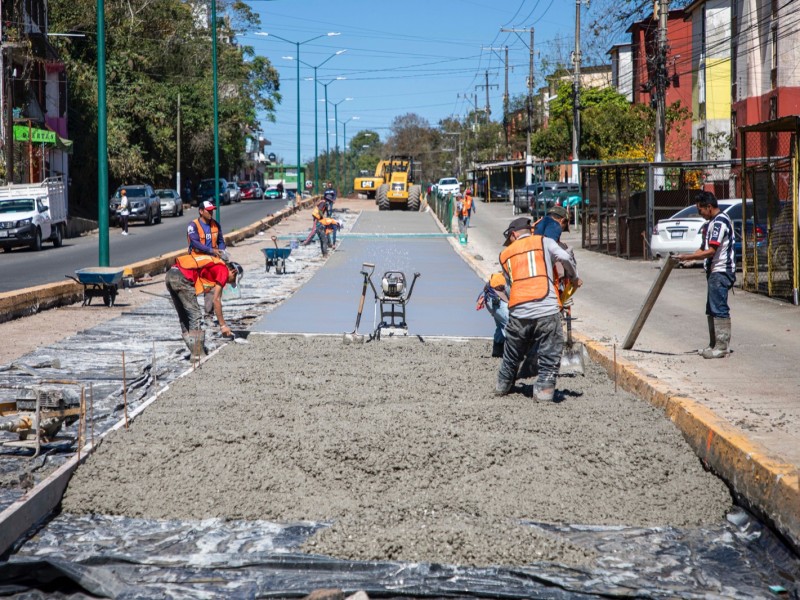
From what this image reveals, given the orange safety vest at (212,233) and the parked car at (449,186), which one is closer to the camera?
the orange safety vest at (212,233)

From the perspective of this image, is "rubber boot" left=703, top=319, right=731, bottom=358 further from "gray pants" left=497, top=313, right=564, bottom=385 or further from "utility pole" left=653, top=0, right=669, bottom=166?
"utility pole" left=653, top=0, right=669, bottom=166

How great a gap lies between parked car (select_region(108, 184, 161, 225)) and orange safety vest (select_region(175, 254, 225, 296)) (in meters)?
37.9

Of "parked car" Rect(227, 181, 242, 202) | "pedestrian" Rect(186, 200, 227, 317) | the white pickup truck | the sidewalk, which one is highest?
"parked car" Rect(227, 181, 242, 202)

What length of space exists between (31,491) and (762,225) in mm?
17765

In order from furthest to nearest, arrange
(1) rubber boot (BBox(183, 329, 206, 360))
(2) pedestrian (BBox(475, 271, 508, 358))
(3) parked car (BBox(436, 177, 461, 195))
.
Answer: (3) parked car (BBox(436, 177, 461, 195)), (1) rubber boot (BBox(183, 329, 206, 360)), (2) pedestrian (BBox(475, 271, 508, 358))

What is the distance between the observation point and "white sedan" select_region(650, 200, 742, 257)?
24438 mm

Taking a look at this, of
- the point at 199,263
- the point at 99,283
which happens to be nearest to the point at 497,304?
the point at 199,263

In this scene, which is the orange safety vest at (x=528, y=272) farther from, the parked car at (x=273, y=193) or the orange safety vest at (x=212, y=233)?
the parked car at (x=273, y=193)

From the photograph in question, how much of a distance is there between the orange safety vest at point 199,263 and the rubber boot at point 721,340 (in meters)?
5.37

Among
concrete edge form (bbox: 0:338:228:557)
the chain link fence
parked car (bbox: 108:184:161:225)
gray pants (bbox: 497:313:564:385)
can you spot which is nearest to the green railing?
parked car (bbox: 108:184:161:225)

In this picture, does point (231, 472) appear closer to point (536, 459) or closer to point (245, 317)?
point (536, 459)

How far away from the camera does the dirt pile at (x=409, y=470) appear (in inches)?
236

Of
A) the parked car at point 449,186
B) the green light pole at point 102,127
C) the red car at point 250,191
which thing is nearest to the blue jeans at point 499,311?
the green light pole at point 102,127

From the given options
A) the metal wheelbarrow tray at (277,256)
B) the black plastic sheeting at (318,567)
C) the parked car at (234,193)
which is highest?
the parked car at (234,193)
